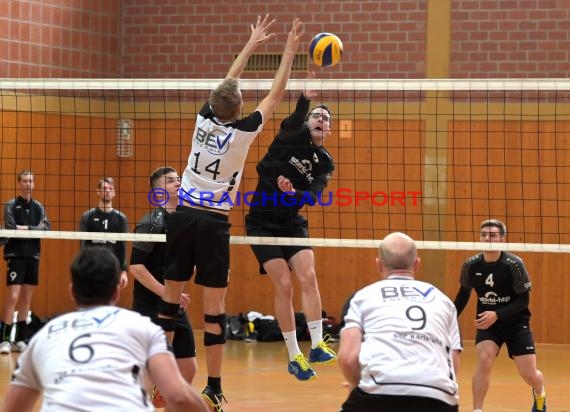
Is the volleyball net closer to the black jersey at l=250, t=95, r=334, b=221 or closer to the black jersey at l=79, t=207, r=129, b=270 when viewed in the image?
the black jersey at l=79, t=207, r=129, b=270

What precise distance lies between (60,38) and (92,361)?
12054 mm

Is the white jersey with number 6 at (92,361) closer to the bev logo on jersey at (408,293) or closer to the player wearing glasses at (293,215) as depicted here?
the bev logo on jersey at (408,293)

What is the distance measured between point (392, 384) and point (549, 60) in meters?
10.8

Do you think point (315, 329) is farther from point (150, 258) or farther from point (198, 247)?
point (198, 247)

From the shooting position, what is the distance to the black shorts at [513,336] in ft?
29.5

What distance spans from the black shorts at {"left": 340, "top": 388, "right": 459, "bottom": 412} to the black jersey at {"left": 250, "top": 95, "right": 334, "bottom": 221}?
13.8 ft

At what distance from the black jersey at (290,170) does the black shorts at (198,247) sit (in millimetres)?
1576

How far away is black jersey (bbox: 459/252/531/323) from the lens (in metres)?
9.14

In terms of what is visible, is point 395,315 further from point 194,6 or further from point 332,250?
point 194,6

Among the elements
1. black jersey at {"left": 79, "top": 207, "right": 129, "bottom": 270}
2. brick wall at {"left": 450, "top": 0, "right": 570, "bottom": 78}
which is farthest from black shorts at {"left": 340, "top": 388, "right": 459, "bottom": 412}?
brick wall at {"left": 450, "top": 0, "right": 570, "bottom": 78}

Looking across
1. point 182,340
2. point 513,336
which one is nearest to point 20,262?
point 182,340

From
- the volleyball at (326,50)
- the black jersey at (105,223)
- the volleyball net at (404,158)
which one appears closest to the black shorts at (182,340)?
the volleyball at (326,50)

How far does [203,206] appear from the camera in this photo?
302 inches

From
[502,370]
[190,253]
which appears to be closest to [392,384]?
[190,253]
